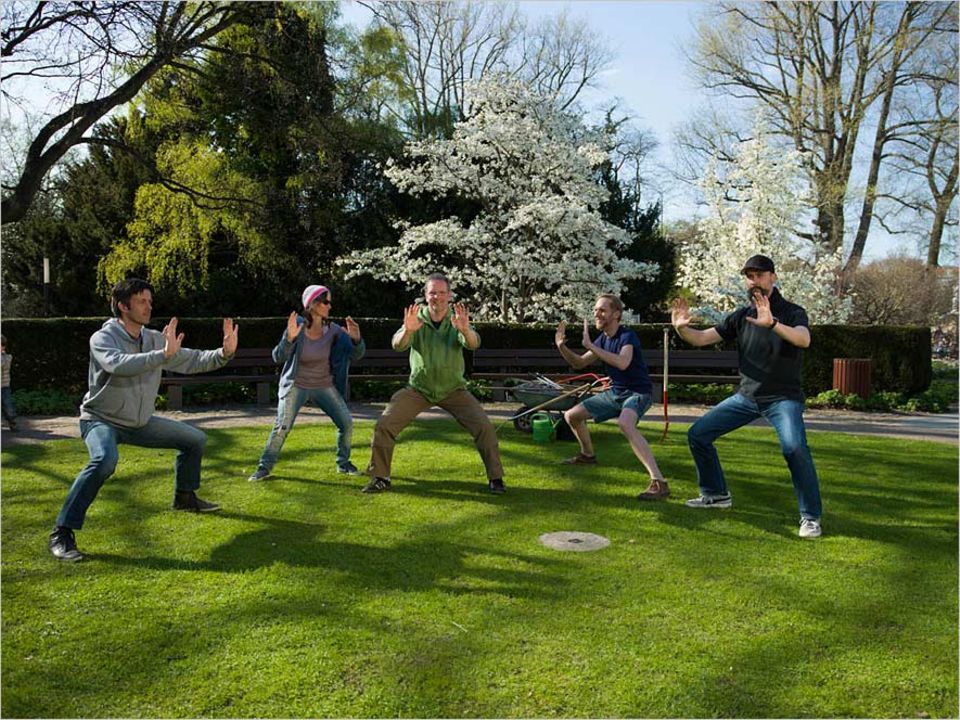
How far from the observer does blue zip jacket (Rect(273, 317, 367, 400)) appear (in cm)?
786

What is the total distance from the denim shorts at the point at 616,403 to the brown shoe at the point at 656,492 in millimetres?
608

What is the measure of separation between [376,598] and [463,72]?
118 feet

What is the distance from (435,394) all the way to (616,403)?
1714mm

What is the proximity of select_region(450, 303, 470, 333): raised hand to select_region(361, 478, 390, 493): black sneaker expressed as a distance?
5.23ft

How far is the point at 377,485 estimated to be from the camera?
7.39 meters

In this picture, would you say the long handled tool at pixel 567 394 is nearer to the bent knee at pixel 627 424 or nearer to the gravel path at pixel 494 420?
the gravel path at pixel 494 420

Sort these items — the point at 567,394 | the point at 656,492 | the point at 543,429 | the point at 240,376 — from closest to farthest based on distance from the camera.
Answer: the point at 656,492
the point at 567,394
the point at 543,429
the point at 240,376

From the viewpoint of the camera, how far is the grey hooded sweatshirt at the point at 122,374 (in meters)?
5.51

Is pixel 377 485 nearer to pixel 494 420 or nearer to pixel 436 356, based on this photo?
pixel 436 356

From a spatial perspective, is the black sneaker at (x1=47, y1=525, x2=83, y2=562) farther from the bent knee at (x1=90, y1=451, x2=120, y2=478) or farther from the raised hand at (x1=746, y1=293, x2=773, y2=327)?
the raised hand at (x1=746, y1=293, x2=773, y2=327)

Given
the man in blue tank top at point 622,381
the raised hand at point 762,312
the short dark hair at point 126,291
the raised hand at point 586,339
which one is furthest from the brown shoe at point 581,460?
the short dark hair at point 126,291

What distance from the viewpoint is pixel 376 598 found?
468cm

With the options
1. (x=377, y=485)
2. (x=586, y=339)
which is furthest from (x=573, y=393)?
(x=377, y=485)

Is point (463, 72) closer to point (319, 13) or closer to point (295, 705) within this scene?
point (319, 13)
